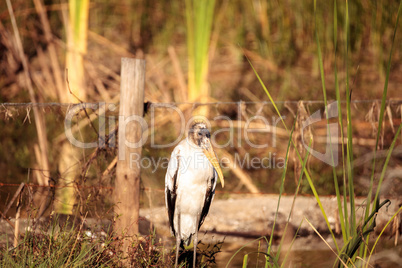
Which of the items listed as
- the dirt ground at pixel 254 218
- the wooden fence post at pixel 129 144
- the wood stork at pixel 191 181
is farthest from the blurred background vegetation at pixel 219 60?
the wooden fence post at pixel 129 144

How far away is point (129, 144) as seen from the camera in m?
3.38

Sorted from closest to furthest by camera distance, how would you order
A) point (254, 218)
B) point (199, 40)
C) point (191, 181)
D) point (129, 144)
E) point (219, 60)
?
point (129, 144), point (191, 181), point (199, 40), point (254, 218), point (219, 60)

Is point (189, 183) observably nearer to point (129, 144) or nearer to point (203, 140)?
point (203, 140)

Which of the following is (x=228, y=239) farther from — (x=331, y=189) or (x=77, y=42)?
(x=77, y=42)

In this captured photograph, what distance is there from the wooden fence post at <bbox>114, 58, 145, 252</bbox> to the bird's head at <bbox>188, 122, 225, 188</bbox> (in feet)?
1.17

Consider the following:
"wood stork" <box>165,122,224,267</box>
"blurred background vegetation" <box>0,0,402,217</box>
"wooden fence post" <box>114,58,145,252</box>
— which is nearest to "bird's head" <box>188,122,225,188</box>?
"wood stork" <box>165,122,224,267</box>

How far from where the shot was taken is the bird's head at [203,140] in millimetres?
3398

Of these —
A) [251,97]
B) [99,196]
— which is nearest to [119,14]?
[251,97]

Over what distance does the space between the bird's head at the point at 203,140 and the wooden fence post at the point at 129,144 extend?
36 centimetres

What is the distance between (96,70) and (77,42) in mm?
1547

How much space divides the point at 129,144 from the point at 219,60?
538 centimetres

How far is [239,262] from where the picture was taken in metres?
4.45

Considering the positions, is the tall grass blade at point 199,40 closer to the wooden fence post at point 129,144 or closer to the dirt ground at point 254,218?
the dirt ground at point 254,218

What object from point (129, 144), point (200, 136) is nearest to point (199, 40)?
point (200, 136)
